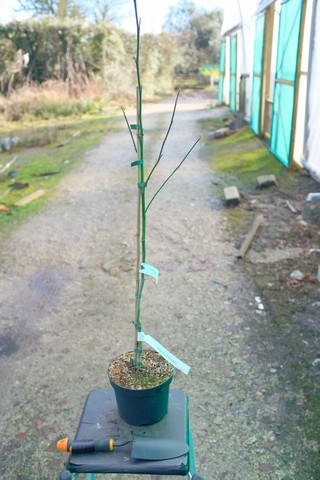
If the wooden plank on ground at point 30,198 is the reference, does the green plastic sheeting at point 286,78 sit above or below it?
above

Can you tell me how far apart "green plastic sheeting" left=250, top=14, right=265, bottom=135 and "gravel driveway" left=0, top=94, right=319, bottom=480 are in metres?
3.83

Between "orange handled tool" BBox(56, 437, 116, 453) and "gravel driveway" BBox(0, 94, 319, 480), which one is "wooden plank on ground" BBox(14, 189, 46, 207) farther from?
"orange handled tool" BBox(56, 437, 116, 453)

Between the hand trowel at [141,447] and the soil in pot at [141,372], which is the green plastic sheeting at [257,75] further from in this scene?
the hand trowel at [141,447]

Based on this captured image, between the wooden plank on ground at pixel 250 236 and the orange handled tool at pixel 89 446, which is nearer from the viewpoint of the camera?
the orange handled tool at pixel 89 446

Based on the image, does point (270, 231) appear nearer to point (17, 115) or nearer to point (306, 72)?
point (306, 72)

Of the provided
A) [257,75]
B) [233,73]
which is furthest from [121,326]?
[233,73]

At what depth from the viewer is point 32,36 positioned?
56.0 ft

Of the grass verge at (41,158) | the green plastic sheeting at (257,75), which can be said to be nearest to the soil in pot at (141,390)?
the grass verge at (41,158)

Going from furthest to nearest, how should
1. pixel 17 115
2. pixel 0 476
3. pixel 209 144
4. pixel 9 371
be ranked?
pixel 17 115 → pixel 209 144 → pixel 9 371 → pixel 0 476

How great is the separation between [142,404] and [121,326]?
6.25ft

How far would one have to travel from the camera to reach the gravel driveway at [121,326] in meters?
2.41

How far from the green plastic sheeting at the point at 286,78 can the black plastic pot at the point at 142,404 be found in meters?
5.94

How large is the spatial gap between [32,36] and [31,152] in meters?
9.05

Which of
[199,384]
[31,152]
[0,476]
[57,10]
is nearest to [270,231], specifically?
[199,384]
